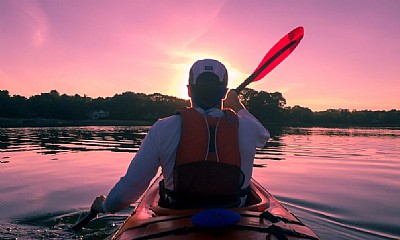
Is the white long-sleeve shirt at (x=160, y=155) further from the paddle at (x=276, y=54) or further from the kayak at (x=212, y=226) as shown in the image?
the paddle at (x=276, y=54)

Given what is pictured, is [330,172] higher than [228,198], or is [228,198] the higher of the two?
[228,198]

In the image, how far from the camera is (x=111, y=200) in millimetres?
3143

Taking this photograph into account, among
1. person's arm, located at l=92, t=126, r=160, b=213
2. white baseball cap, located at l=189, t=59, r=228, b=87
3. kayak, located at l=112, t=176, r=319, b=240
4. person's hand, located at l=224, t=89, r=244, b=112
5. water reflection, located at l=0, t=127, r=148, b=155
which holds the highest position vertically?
white baseball cap, located at l=189, t=59, r=228, b=87

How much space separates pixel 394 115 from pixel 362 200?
97.6 meters

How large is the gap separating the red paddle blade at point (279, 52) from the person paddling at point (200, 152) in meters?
2.91

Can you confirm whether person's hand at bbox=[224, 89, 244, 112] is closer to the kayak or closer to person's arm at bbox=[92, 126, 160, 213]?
the kayak

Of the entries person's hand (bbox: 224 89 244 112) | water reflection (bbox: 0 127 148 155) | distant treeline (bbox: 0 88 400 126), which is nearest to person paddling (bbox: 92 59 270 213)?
person's hand (bbox: 224 89 244 112)

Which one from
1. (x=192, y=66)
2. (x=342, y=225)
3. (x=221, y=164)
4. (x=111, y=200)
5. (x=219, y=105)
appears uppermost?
(x=192, y=66)

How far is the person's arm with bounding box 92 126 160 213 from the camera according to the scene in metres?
2.89

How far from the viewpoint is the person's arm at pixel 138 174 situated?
114 inches

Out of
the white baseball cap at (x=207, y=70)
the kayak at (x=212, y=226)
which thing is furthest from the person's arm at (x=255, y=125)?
the kayak at (x=212, y=226)

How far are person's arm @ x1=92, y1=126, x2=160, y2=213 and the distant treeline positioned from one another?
8931 centimetres

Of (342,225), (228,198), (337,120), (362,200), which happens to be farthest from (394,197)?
(337,120)

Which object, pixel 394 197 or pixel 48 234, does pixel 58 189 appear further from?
pixel 394 197
